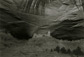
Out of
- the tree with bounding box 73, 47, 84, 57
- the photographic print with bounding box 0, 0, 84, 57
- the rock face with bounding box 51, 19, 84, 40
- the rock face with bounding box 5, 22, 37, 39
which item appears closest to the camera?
the tree with bounding box 73, 47, 84, 57

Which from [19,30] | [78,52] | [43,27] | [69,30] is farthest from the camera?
[69,30]

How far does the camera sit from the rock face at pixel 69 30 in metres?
6.42

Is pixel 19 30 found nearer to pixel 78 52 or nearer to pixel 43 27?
pixel 43 27

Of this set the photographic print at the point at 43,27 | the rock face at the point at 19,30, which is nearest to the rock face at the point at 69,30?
the photographic print at the point at 43,27

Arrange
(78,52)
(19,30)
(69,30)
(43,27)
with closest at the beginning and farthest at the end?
(78,52), (19,30), (43,27), (69,30)

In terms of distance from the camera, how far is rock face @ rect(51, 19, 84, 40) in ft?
21.1

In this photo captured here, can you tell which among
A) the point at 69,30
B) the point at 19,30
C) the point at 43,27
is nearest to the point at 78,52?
the point at 69,30

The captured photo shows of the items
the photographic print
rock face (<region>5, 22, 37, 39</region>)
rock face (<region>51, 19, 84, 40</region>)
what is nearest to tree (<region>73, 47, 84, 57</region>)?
the photographic print

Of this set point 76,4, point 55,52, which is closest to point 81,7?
point 76,4

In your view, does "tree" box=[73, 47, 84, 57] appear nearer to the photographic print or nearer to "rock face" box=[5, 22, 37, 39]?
the photographic print

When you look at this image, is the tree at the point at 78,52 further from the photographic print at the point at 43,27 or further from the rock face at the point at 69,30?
the rock face at the point at 69,30

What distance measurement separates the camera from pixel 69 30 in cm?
653

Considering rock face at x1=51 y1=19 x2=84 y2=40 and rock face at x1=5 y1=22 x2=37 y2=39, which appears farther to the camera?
rock face at x1=51 y1=19 x2=84 y2=40

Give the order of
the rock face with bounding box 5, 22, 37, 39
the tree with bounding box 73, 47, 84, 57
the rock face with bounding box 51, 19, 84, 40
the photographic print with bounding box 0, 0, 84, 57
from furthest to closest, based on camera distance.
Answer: the rock face with bounding box 51, 19, 84, 40 < the rock face with bounding box 5, 22, 37, 39 < the photographic print with bounding box 0, 0, 84, 57 < the tree with bounding box 73, 47, 84, 57
